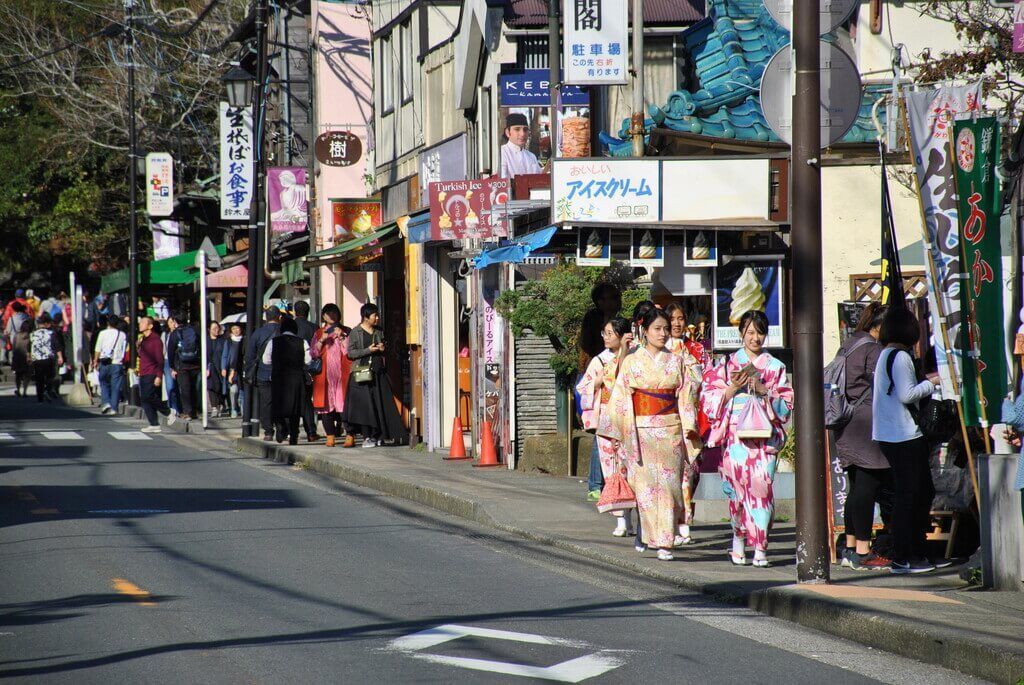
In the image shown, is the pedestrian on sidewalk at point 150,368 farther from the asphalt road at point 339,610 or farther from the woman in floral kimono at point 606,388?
the woman in floral kimono at point 606,388

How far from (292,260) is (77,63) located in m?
10.8

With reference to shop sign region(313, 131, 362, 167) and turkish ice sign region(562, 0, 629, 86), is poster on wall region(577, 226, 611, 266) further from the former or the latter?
shop sign region(313, 131, 362, 167)

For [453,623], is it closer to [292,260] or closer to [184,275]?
[292,260]

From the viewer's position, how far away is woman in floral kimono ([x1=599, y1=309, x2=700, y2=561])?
1093 cm

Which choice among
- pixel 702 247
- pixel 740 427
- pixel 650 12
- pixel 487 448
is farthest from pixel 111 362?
pixel 740 427

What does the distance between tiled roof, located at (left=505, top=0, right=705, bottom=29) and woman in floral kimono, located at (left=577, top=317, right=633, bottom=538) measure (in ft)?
22.9

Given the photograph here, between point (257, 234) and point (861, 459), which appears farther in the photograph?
point (257, 234)

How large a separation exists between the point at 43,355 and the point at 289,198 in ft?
26.0

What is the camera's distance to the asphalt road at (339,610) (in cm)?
712

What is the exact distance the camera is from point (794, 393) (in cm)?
968

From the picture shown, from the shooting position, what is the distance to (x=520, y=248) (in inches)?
586

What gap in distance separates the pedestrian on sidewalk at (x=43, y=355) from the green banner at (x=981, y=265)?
87.2ft

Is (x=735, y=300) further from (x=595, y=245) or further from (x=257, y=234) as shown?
(x=257, y=234)

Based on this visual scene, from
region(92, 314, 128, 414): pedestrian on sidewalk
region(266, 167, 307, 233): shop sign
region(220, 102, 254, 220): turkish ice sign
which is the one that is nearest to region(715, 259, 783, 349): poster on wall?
region(266, 167, 307, 233): shop sign
